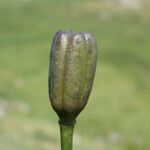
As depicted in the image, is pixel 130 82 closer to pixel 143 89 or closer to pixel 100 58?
pixel 143 89

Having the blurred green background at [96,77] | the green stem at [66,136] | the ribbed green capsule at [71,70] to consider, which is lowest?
the green stem at [66,136]

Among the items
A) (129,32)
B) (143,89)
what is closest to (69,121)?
(143,89)

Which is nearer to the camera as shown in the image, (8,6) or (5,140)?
(5,140)

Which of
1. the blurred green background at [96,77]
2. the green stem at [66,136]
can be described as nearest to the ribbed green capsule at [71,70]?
the green stem at [66,136]

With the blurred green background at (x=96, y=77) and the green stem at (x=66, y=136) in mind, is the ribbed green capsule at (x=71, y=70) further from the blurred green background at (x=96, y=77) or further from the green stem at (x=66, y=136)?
the blurred green background at (x=96, y=77)

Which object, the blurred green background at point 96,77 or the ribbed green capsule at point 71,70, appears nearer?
the ribbed green capsule at point 71,70

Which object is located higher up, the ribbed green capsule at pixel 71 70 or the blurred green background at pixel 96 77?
the blurred green background at pixel 96 77

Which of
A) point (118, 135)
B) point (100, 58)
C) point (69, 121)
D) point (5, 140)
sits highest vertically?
point (100, 58)
